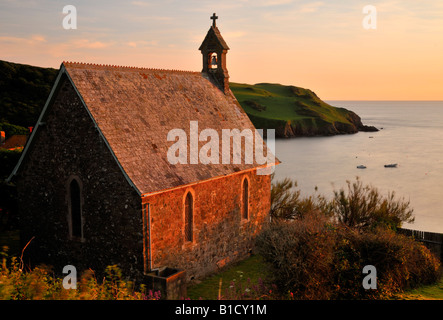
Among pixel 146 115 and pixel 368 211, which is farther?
pixel 368 211

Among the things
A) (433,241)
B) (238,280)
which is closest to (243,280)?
(238,280)

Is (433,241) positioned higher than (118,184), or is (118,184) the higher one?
(118,184)

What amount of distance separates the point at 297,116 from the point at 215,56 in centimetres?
9154

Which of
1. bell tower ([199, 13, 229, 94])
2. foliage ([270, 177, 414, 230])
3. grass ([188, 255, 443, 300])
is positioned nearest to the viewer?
grass ([188, 255, 443, 300])

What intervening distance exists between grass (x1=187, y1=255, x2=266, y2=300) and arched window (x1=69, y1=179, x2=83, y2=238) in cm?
509

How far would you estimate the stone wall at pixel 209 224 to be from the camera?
15.1 meters

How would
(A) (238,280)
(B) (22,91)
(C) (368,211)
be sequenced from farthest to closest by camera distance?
(B) (22,91), (C) (368,211), (A) (238,280)

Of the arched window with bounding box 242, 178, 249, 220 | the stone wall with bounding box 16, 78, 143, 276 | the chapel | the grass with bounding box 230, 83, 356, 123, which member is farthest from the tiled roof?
the grass with bounding box 230, 83, 356, 123

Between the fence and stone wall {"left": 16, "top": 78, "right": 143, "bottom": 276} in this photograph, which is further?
the fence

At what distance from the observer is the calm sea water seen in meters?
48.2

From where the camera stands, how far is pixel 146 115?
55.9 ft

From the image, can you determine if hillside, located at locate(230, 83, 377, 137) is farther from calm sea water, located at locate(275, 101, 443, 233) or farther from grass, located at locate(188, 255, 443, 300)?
grass, located at locate(188, 255, 443, 300)

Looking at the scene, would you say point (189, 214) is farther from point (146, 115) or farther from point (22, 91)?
point (22, 91)

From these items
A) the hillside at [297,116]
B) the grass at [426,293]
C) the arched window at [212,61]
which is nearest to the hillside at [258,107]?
the hillside at [297,116]
